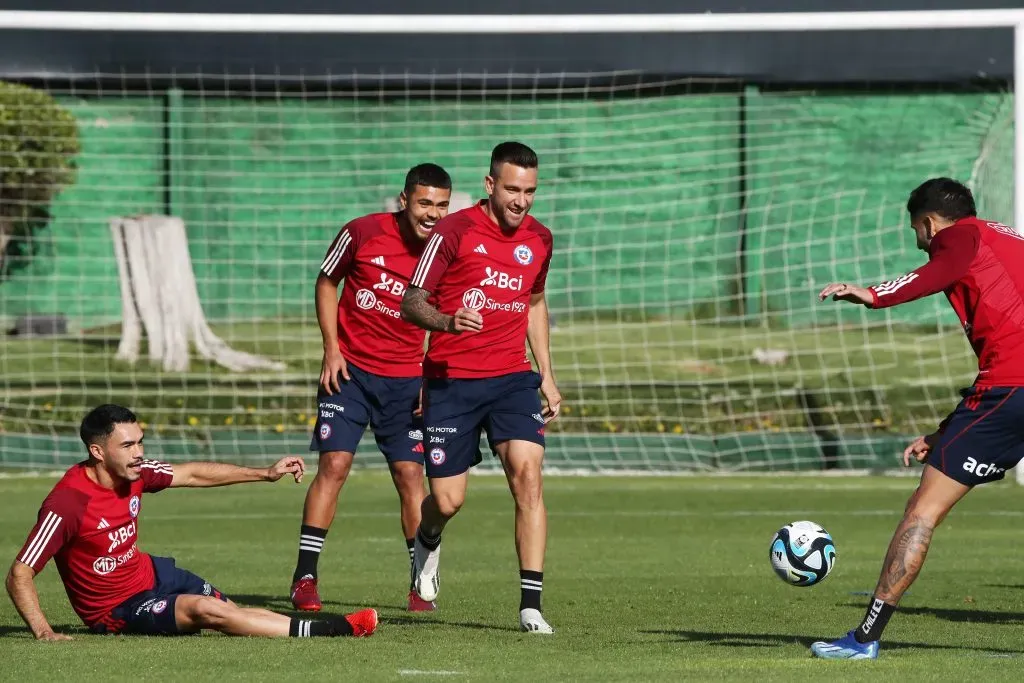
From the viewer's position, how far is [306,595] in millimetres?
8883

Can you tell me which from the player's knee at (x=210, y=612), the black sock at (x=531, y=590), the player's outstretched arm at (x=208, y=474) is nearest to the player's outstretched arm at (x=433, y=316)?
the player's outstretched arm at (x=208, y=474)

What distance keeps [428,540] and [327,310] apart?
5.32ft

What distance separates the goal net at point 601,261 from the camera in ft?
57.8

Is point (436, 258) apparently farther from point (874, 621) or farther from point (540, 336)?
point (874, 621)

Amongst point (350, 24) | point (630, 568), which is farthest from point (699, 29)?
point (630, 568)

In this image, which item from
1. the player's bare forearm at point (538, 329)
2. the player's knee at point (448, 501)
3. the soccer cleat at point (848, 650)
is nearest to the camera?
the soccer cleat at point (848, 650)

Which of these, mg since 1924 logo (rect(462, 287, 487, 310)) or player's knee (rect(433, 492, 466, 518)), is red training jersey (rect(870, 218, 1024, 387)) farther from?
player's knee (rect(433, 492, 466, 518))

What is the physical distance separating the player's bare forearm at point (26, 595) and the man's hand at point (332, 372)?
7.94 feet

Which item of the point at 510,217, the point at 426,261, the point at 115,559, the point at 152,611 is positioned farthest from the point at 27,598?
the point at 510,217

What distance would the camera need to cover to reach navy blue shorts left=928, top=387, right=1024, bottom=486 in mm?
6898

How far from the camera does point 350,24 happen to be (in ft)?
47.4

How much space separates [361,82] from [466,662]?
20624 mm

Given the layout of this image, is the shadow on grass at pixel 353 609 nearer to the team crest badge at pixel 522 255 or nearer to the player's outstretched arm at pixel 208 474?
the player's outstretched arm at pixel 208 474

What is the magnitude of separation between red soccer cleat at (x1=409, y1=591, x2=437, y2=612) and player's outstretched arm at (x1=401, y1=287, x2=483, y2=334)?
1.65 m
